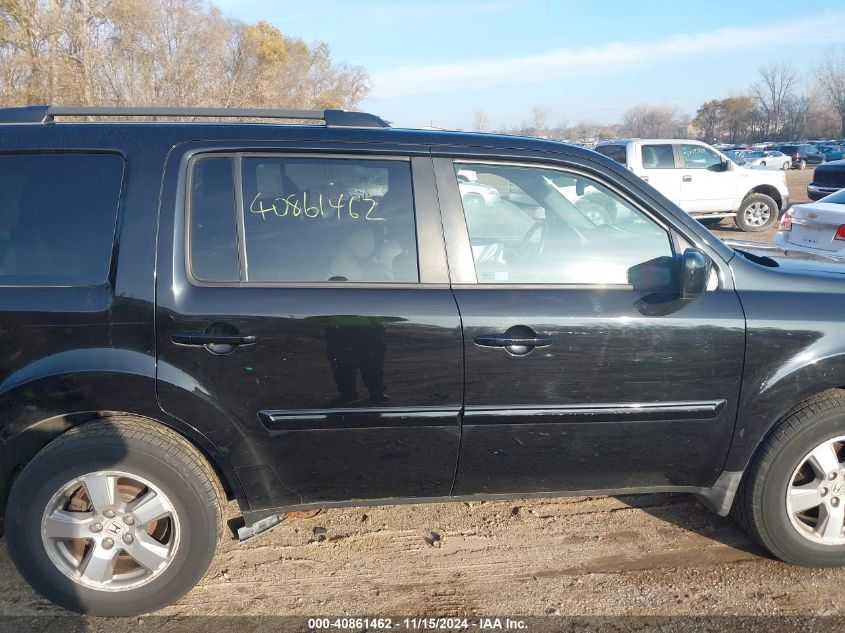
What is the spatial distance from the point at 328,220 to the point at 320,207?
66 mm

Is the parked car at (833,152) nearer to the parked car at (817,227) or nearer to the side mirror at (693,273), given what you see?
the parked car at (817,227)

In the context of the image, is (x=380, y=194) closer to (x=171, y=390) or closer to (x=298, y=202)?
(x=298, y=202)

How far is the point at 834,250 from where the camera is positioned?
281 inches

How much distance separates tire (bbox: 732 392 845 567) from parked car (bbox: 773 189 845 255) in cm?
495

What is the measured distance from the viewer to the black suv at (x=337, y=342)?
251 centimetres

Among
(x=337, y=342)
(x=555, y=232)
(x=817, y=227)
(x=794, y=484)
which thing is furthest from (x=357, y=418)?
(x=817, y=227)

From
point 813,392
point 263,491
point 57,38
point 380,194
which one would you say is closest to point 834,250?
point 813,392

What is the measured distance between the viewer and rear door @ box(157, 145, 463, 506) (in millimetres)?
2518

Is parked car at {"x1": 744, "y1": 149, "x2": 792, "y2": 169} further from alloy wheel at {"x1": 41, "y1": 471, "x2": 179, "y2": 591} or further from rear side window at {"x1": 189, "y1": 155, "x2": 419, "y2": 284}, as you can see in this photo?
alloy wheel at {"x1": 41, "y1": 471, "x2": 179, "y2": 591}

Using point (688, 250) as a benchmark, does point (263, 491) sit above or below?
below

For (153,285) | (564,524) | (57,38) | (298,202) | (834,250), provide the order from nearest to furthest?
(153,285), (298,202), (564,524), (834,250), (57,38)

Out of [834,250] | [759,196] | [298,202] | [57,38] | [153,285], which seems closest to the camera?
[153,285]

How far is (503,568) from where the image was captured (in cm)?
300

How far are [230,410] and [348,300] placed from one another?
0.63m
